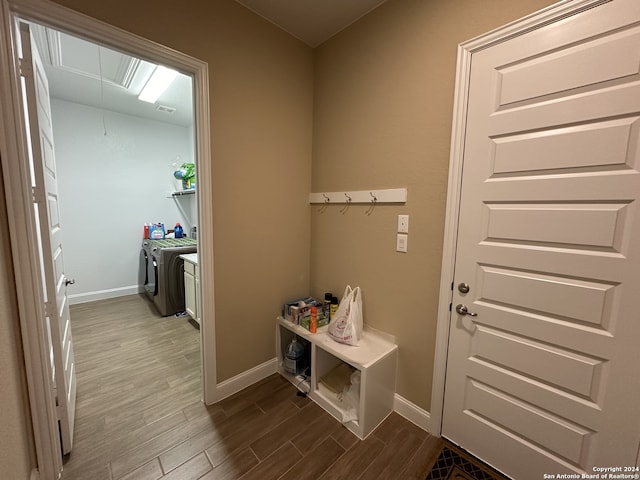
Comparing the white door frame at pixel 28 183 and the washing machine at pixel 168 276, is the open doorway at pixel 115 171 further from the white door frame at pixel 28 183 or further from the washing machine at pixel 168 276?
the white door frame at pixel 28 183

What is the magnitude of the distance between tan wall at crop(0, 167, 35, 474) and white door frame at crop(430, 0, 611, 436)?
6.25 ft

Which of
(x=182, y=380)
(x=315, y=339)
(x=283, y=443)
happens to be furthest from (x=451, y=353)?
(x=182, y=380)

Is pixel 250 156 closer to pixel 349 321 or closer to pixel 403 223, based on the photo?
pixel 403 223

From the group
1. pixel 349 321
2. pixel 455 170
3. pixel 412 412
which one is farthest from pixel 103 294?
pixel 455 170

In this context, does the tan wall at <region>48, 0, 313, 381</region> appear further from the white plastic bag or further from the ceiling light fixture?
the ceiling light fixture

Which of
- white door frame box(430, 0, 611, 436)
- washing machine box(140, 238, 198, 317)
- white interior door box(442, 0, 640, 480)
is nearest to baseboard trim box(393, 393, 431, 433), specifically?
white door frame box(430, 0, 611, 436)

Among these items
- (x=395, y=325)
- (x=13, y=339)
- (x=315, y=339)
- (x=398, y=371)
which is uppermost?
(x=13, y=339)

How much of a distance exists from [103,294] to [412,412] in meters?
4.42

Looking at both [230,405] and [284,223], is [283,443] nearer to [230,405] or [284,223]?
[230,405]

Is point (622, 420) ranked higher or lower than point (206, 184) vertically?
lower

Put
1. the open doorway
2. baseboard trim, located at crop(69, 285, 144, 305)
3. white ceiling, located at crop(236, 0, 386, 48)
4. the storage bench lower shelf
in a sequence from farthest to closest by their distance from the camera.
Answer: baseboard trim, located at crop(69, 285, 144, 305) < the open doorway < white ceiling, located at crop(236, 0, 386, 48) < the storage bench lower shelf

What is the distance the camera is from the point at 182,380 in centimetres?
210

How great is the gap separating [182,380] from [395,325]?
1.76 m

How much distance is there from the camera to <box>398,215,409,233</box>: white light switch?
1.65 m
